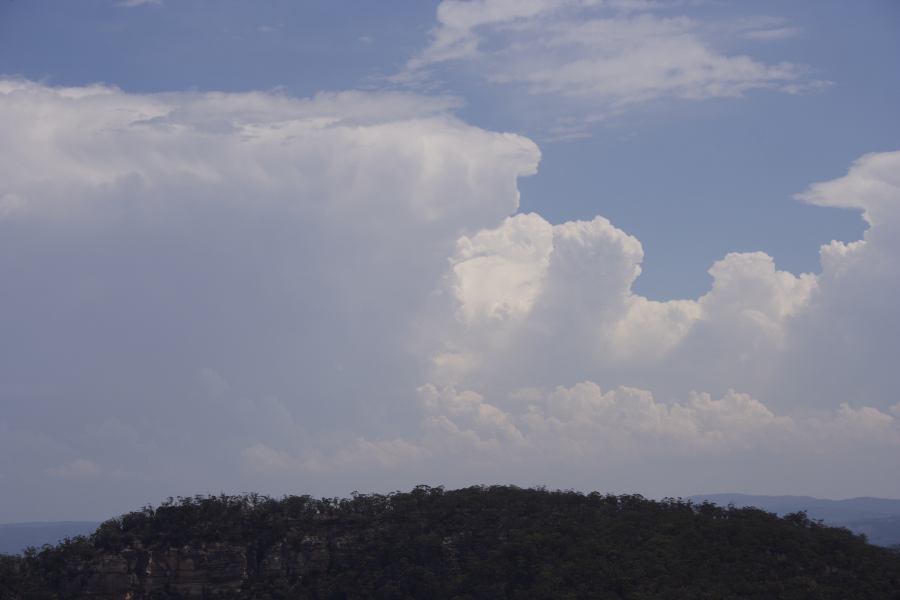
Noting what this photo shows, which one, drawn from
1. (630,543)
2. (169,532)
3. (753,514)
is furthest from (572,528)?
(169,532)

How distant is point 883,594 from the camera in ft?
216

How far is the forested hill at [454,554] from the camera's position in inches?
2712

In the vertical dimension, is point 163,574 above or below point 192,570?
below

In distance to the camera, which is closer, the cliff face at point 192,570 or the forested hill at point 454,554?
the forested hill at point 454,554

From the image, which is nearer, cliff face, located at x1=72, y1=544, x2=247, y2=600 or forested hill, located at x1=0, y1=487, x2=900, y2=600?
forested hill, located at x1=0, y1=487, x2=900, y2=600

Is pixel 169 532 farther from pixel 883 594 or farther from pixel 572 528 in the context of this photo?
pixel 883 594

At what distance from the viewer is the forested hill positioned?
226 feet

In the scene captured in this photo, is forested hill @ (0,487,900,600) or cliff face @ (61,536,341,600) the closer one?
forested hill @ (0,487,900,600)

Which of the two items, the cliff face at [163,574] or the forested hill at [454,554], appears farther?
the cliff face at [163,574]

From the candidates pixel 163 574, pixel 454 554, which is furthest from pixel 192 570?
pixel 454 554

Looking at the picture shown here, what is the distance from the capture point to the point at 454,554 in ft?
250

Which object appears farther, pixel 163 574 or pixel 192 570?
pixel 192 570

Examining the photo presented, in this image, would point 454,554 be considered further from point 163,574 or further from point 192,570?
point 163,574

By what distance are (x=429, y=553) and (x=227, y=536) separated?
1684 centimetres
